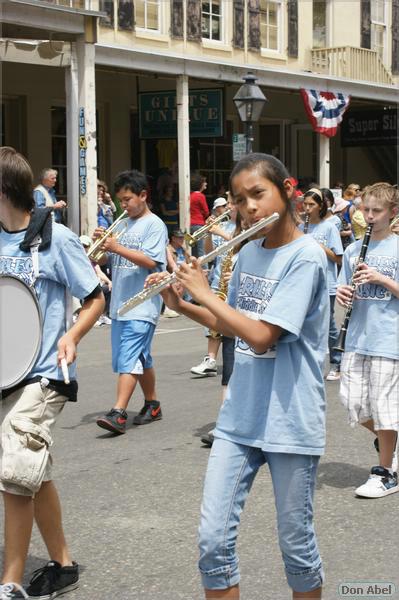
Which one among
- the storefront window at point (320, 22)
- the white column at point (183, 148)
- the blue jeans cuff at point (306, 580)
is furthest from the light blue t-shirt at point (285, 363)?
the storefront window at point (320, 22)

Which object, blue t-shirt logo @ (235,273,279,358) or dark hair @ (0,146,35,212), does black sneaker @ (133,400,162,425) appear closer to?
dark hair @ (0,146,35,212)

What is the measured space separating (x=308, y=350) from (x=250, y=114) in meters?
14.6

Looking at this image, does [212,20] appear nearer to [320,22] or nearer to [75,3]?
[320,22]

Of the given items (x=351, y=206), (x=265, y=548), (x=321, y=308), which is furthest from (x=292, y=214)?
(x=351, y=206)

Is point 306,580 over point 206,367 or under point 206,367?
over

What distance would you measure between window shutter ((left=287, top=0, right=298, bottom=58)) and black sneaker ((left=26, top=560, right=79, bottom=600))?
20424mm

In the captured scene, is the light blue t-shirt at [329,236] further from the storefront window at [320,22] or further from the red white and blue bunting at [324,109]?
the storefront window at [320,22]

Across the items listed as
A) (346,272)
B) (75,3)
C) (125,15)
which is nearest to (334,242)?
(346,272)

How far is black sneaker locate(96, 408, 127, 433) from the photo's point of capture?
7.33m

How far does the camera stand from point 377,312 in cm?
593

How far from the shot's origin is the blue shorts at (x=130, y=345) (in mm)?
7535

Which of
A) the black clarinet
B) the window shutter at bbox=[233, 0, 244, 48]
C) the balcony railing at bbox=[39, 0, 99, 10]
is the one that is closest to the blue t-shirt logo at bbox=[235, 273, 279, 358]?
the black clarinet

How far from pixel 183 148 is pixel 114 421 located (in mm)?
12220

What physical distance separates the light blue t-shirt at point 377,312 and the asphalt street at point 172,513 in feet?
2.74
